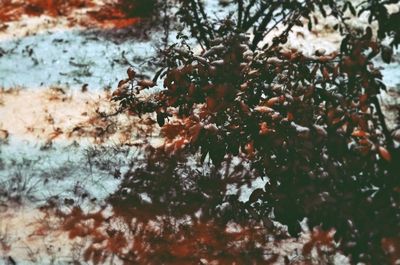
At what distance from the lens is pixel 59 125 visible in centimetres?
543

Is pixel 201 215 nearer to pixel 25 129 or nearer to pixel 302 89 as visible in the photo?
pixel 302 89

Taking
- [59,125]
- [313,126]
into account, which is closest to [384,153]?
[313,126]

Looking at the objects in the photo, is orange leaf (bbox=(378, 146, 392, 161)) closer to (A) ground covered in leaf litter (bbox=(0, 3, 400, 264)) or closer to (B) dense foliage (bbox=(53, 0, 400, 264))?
(B) dense foliage (bbox=(53, 0, 400, 264))

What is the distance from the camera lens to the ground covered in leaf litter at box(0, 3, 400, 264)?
4.10 meters

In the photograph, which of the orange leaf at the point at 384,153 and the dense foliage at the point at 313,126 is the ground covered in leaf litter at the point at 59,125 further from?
the orange leaf at the point at 384,153

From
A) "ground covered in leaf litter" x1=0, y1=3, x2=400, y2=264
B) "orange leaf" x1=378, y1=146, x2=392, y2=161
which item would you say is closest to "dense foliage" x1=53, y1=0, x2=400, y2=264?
"orange leaf" x1=378, y1=146, x2=392, y2=161

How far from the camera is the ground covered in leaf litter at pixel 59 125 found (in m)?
4.10

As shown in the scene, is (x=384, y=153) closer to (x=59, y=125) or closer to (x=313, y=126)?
(x=313, y=126)

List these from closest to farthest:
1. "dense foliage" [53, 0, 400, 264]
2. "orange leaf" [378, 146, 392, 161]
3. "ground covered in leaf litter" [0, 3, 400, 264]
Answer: "orange leaf" [378, 146, 392, 161] < "dense foliage" [53, 0, 400, 264] < "ground covered in leaf litter" [0, 3, 400, 264]

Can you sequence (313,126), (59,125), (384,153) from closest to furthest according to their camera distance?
(384,153)
(313,126)
(59,125)

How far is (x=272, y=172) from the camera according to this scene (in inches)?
117

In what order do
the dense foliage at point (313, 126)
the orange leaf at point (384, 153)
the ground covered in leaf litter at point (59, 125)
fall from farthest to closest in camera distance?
the ground covered in leaf litter at point (59, 125) → the dense foliage at point (313, 126) → the orange leaf at point (384, 153)

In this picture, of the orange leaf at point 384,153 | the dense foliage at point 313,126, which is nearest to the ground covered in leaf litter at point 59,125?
the dense foliage at point 313,126

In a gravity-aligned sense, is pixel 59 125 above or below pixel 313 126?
below
